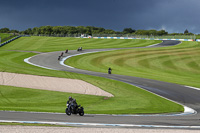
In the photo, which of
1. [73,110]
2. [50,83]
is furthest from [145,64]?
[73,110]

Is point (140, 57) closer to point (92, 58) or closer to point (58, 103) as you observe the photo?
point (92, 58)

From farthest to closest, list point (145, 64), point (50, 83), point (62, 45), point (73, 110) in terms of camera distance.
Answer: point (62, 45) < point (145, 64) < point (50, 83) < point (73, 110)

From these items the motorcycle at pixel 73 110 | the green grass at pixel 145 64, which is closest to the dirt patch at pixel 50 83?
the motorcycle at pixel 73 110

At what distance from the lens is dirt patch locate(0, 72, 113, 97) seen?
27.5 metres

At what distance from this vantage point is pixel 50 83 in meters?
30.2

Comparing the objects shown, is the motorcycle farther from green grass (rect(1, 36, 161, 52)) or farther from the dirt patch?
green grass (rect(1, 36, 161, 52))

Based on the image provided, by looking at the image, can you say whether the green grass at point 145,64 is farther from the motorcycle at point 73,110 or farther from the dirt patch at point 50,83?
the motorcycle at point 73,110

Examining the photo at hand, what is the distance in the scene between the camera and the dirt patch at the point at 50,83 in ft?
90.2

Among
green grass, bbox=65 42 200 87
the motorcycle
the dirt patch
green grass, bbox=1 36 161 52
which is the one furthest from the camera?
green grass, bbox=1 36 161 52

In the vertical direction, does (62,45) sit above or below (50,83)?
above

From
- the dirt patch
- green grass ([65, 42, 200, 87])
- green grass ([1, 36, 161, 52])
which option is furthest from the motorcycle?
green grass ([1, 36, 161, 52])

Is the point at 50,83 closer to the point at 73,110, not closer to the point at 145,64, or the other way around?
the point at 73,110

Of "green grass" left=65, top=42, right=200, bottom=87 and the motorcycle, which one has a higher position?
the motorcycle

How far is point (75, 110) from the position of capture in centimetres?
1720
